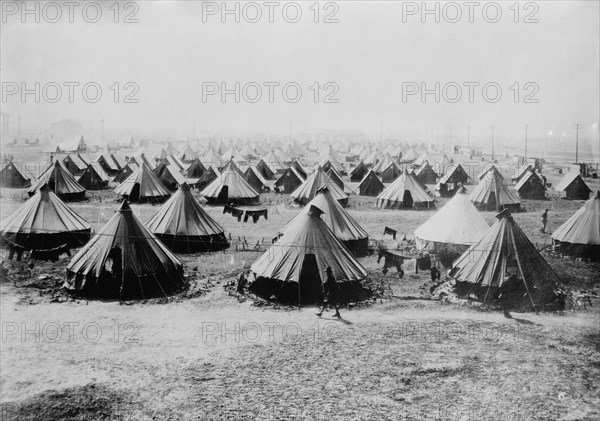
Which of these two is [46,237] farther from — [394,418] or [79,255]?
[394,418]

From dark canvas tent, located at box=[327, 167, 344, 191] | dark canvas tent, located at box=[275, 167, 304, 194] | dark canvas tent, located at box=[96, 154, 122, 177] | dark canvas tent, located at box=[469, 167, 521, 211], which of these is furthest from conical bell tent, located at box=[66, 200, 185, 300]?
dark canvas tent, located at box=[96, 154, 122, 177]

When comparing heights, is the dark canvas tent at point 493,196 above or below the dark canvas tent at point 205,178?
below

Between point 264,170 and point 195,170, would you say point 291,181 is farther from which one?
point 195,170

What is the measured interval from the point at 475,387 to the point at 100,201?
35.8 metres

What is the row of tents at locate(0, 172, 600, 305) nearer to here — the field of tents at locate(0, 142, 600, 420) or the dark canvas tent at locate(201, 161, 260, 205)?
the field of tents at locate(0, 142, 600, 420)

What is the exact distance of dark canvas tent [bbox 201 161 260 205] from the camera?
135 ft

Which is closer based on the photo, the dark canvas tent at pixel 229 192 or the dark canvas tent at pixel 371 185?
the dark canvas tent at pixel 229 192

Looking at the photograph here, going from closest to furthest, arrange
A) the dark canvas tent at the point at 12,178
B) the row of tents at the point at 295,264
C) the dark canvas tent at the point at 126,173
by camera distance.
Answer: the row of tents at the point at 295,264 → the dark canvas tent at the point at 12,178 → the dark canvas tent at the point at 126,173

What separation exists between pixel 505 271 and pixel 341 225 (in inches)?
357

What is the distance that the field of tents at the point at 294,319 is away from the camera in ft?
39.1

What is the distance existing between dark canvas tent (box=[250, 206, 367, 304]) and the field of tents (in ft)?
0.20

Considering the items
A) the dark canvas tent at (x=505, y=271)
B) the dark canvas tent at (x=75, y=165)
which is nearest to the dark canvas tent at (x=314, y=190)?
the dark canvas tent at (x=505, y=271)

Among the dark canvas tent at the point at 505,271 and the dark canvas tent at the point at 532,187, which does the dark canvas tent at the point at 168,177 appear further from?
the dark canvas tent at the point at 532,187

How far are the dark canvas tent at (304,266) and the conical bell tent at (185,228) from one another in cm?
735
